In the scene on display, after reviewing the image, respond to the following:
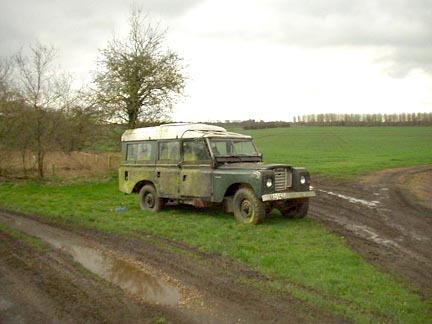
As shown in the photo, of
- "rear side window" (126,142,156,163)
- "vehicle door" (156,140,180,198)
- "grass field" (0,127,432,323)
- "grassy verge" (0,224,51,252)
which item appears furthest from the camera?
"rear side window" (126,142,156,163)

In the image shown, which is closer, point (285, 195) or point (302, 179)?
point (285, 195)

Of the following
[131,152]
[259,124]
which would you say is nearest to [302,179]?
[131,152]

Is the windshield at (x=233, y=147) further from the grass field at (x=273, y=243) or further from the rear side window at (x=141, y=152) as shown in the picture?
the rear side window at (x=141, y=152)

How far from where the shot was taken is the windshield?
11109 mm

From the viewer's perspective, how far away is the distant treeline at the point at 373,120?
7520 cm

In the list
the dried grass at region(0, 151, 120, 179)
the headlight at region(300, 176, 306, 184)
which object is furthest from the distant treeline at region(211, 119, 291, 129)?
the headlight at region(300, 176, 306, 184)

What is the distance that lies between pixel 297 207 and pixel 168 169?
346 centimetres

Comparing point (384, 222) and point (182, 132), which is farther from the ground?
point (182, 132)

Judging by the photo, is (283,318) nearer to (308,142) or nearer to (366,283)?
(366,283)

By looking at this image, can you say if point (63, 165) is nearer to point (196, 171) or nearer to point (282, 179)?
point (196, 171)

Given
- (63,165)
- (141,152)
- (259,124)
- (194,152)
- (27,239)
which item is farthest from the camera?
(259,124)

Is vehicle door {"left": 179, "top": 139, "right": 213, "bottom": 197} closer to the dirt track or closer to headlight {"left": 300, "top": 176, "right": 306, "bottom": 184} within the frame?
headlight {"left": 300, "top": 176, "right": 306, "bottom": 184}

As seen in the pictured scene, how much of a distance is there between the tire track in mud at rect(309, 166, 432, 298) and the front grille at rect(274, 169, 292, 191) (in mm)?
1348

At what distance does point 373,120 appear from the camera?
251 ft
